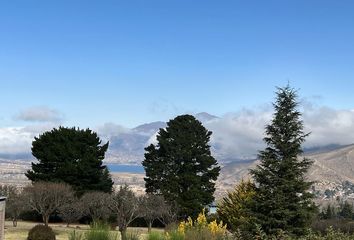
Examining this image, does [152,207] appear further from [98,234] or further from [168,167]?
[98,234]

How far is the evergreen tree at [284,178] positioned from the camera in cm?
2627

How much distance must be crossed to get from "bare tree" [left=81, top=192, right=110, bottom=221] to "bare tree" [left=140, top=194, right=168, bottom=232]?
10.5ft

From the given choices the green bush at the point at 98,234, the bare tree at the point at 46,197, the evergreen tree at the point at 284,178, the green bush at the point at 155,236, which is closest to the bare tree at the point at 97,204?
the bare tree at the point at 46,197

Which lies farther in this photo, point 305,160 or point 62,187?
point 62,187

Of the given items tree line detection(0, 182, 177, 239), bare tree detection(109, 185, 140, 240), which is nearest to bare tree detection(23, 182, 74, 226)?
tree line detection(0, 182, 177, 239)

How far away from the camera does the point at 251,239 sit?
69.5 ft

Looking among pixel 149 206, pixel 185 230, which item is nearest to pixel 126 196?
pixel 149 206

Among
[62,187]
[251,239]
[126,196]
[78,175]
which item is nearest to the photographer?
[251,239]

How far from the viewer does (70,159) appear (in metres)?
52.2

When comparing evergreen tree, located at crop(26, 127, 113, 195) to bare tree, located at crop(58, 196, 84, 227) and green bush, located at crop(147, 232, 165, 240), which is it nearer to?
bare tree, located at crop(58, 196, 84, 227)

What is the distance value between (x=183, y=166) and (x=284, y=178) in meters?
29.1

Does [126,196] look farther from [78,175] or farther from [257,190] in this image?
[257,190]

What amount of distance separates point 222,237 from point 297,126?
43.0ft

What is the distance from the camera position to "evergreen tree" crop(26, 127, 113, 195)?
167 ft
